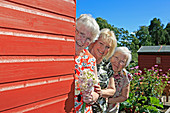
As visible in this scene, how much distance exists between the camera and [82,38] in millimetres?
1890

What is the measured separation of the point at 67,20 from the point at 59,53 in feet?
1.10

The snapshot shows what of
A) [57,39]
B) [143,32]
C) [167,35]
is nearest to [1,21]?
[57,39]

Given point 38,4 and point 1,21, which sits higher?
point 38,4

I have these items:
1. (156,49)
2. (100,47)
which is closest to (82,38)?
(100,47)

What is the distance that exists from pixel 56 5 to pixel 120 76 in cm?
179

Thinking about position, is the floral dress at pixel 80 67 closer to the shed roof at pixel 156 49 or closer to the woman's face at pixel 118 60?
the woman's face at pixel 118 60

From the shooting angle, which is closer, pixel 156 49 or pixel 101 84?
pixel 101 84

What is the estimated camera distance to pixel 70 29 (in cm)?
172

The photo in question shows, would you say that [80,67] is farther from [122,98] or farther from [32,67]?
[122,98]

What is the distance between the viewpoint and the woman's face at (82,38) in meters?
1.87

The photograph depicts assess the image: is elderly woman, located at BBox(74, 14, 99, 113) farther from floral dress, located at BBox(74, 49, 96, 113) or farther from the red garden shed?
the red garden shed

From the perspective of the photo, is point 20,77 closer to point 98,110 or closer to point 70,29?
→ point 70,29

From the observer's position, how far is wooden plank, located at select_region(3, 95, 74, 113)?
1308mm

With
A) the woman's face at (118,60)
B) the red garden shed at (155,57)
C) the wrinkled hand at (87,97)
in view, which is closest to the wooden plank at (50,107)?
the wrinkled hand at (87,97)
